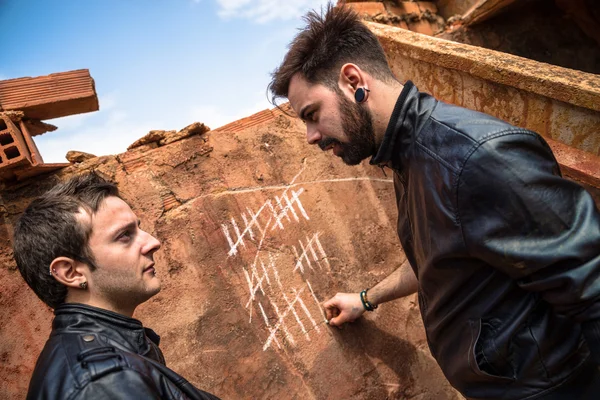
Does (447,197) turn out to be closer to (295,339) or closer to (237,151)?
(295,339)

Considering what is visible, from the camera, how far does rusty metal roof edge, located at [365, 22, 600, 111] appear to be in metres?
2.66

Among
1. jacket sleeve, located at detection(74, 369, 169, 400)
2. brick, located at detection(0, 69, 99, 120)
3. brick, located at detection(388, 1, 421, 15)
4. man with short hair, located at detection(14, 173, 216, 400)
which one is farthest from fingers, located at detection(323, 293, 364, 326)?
brick, located at detection(388, 1, 421, 15)

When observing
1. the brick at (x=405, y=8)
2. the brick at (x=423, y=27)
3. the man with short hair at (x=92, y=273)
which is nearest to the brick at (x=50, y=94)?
the man with short hair at (x=92, y=273)

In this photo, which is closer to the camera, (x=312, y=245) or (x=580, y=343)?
(x=580, y=343)

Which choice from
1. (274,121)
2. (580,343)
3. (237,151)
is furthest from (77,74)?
(580,343)

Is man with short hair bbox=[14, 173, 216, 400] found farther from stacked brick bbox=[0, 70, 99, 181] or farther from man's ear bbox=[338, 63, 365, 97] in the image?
man's ear bbox=[338, 63, 365, 97]

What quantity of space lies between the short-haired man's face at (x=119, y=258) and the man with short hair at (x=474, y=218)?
97 centimetres

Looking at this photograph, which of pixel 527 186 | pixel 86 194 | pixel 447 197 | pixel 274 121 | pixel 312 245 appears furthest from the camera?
pixel 274 121

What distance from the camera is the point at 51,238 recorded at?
1.93m

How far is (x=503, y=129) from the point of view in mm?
1664

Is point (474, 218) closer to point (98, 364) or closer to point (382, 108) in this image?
point (382, 108)

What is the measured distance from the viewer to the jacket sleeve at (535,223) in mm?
1560

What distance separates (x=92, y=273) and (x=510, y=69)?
2.72m

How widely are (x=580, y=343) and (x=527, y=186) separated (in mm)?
712
